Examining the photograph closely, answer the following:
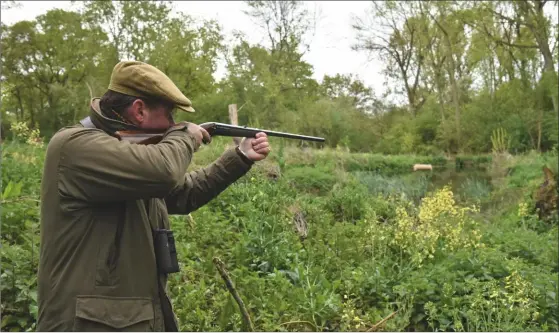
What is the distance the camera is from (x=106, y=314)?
184cm

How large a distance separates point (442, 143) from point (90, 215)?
1139 inches

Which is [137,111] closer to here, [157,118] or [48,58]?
[157,118]

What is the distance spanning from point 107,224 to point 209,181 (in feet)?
2.38

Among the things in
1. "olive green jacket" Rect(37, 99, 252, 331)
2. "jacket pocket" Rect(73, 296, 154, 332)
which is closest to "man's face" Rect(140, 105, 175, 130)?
"olive green jacket" Rect(37, 99, 252, 331)

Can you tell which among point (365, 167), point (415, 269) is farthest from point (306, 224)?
point (365, 167)

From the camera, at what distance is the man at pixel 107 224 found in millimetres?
1855

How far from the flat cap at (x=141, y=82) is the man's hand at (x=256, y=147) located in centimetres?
62

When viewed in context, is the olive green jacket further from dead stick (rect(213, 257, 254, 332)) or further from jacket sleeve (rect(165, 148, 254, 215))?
dead stick (rect(213, 257, 254, 332))

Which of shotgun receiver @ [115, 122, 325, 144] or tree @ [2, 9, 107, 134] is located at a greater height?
tree @ [2, 9, 107, 134]

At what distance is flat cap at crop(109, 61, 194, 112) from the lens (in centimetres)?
203

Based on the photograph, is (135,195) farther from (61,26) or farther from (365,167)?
(61,26)

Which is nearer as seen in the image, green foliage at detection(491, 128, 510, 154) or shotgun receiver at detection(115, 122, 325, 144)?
shotgun receiver at detection(115, 122, 325, 144)

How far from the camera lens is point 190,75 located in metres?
22.5

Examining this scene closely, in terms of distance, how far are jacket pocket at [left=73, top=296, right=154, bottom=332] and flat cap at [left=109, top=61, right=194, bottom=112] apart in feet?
2.43
